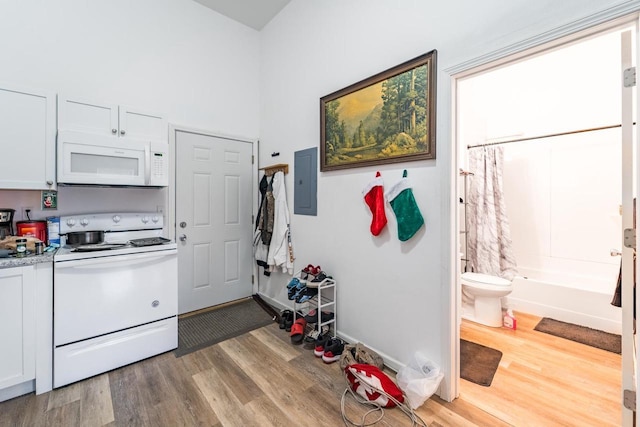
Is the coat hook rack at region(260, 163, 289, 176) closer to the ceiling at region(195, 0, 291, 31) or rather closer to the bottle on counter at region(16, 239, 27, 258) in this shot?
the ceiling at region(195, 0, 291, 31)

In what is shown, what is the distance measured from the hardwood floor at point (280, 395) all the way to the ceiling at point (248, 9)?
3610mm

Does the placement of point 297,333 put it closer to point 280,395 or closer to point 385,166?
point 280,395

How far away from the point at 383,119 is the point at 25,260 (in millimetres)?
2575

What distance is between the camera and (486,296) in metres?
2.76

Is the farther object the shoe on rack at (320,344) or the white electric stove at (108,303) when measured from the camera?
the shoe on rack at (320,344)

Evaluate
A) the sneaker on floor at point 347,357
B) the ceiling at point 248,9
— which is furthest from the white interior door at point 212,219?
the sneaker on floor at point 347,357

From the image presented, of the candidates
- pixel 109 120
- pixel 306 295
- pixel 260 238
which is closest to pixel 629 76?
pixel 306 295

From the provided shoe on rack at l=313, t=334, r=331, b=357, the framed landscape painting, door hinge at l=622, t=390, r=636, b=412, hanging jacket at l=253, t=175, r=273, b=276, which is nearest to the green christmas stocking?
the framed landscape painting

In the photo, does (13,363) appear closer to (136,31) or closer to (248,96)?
(136,31)

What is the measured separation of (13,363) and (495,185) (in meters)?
4.56

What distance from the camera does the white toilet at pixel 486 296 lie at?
271cm

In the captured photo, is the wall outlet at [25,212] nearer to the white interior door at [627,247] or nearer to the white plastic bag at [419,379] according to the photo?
the white plastic bag at [419,379]

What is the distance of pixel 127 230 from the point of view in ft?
8.41

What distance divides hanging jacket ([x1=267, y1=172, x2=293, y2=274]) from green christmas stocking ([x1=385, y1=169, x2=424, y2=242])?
1407 mm
